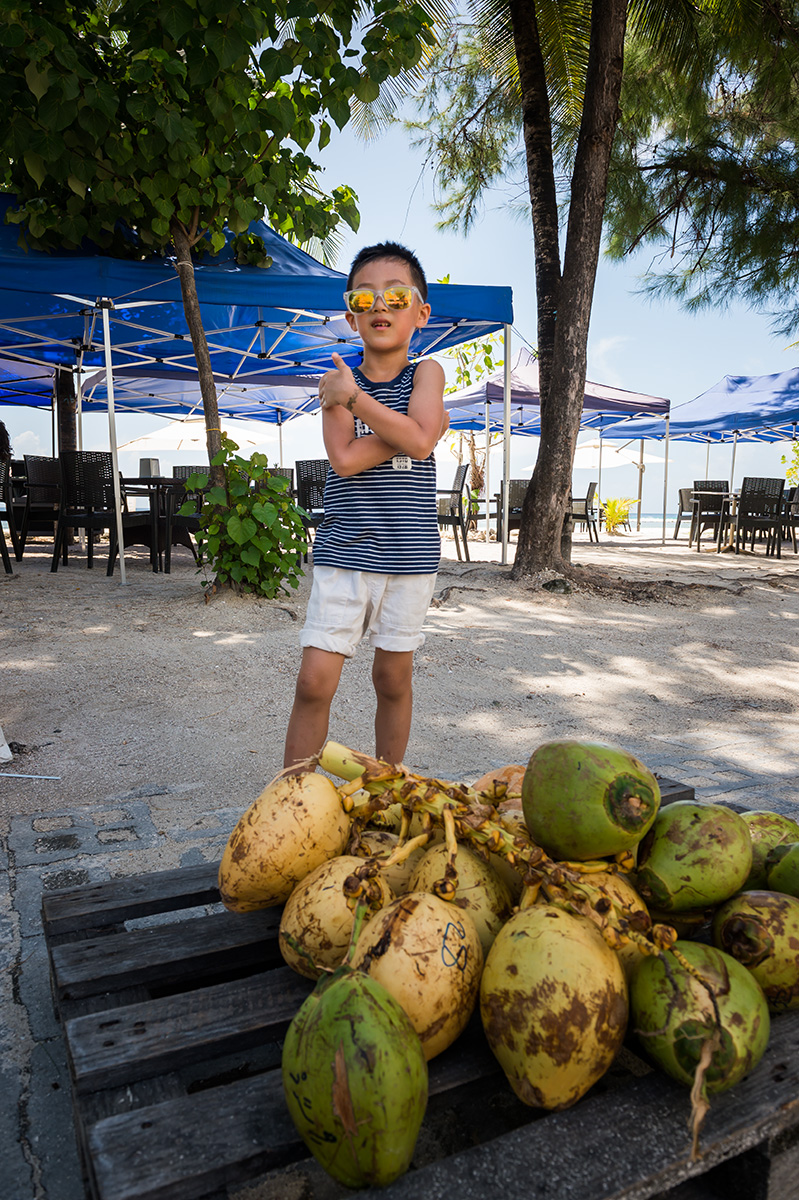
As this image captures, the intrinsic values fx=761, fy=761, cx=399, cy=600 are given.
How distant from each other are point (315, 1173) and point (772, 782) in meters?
2.65

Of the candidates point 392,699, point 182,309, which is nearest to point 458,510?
point 182,309

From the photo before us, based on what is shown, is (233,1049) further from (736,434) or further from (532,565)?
(736,434)

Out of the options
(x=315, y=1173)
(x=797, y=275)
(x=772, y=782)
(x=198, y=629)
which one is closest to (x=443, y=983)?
(x=315, y=1173)

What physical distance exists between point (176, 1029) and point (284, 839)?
0.27m

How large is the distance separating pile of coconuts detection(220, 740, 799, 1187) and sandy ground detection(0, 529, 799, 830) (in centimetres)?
169

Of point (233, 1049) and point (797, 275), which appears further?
point (797, 275)

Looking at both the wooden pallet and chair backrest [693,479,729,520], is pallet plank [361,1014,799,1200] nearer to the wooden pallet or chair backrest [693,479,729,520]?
the wooden pallet

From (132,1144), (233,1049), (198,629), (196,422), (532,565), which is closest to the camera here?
(132,1144)

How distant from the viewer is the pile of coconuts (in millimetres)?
756

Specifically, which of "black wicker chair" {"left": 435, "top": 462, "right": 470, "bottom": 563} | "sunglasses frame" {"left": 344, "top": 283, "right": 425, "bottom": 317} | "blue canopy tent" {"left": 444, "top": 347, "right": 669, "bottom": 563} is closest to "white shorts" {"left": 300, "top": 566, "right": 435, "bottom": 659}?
"sunglasses frame" {"left": 344, "top": 283, "right": 425, "bottom": 317}

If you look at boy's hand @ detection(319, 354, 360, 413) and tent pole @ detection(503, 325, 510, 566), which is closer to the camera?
boy's hand @ detection(319, 354, 360, 413)

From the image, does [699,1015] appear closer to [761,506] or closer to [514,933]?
[514,933]

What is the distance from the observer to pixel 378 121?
11.7m

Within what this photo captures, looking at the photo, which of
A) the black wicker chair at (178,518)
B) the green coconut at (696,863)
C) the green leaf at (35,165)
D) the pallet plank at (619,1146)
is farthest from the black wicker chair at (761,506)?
the pallet plank at (619,1146)
